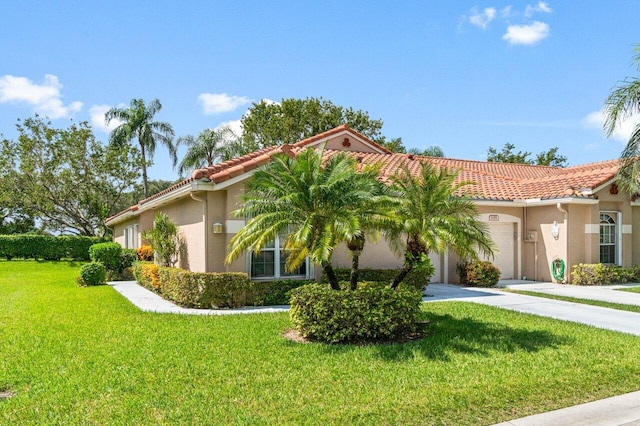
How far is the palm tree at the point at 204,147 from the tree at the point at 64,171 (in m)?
3.85

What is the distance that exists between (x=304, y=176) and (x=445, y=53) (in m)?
10.7

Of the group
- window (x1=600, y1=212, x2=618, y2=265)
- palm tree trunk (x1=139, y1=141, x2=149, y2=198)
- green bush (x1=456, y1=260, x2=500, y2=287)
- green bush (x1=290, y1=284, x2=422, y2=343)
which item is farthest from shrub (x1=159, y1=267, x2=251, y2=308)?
palm tree trunk (x1=139, y1=141, x2=149, y2=198)

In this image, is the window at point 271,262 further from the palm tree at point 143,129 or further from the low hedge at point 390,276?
the palm tree at point 143,129

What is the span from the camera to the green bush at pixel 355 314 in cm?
879

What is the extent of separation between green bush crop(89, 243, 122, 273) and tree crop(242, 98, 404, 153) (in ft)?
66.7

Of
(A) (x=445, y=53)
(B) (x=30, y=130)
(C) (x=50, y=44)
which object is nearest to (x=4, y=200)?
(B) (x=30, y=130)

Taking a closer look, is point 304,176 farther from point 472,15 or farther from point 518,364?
point 472,15

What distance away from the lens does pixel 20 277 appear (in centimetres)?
2369

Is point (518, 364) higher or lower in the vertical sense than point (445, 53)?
lower

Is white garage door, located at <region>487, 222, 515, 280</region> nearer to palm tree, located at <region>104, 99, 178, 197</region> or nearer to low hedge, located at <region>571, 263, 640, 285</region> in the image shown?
low hedge, located at <region>571, 263, 640, 285</region>

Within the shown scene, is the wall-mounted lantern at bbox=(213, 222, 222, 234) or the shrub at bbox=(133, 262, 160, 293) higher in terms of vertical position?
the wall-mounted lantern at bbox=(213, 222, 222, 234)

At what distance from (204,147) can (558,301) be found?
31102 mm

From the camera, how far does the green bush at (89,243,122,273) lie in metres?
22.3

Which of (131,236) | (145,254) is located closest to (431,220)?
(145,254)
